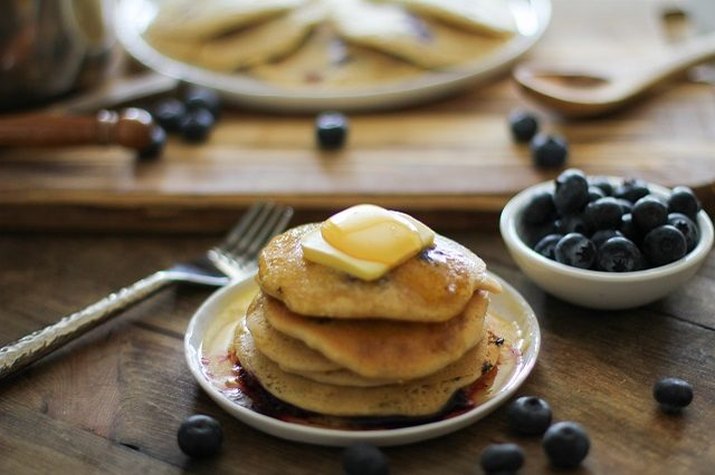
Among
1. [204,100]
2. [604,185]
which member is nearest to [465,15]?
[204,100]

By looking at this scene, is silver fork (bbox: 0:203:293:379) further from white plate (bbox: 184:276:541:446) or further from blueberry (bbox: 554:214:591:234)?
blueberry (bbox: 554:214:591:234)

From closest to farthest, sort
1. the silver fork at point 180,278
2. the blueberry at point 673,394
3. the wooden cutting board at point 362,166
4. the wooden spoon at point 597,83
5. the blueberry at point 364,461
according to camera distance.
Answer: the blueberry at point 364,461
the blueberry at point 673,394
the silver fork at point 180,278
the wooden cutting board at point 362,166
the wooden spoon at point 597,83

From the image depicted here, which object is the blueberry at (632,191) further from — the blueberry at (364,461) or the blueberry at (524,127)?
the blueberry at (364,461)

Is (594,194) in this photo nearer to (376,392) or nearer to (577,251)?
(577,251)

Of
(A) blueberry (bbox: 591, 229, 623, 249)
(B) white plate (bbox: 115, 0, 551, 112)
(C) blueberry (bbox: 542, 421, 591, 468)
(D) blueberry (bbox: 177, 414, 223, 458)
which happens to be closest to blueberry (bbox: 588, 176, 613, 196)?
(A) blueberry (bbox: 591, 229, 623, 249)

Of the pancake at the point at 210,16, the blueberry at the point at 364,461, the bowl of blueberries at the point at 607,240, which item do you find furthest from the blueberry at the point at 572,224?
the pancake at the point at 210,16

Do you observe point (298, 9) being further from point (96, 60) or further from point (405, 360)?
point (405, 360)
